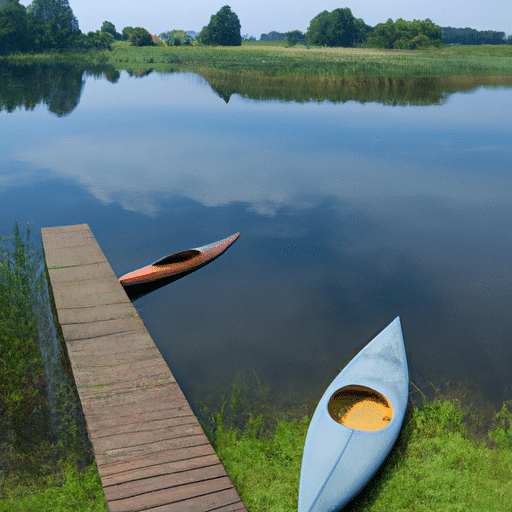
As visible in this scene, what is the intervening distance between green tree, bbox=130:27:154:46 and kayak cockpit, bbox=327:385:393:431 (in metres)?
110

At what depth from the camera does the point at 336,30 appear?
133m

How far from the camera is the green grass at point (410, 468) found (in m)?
5.63

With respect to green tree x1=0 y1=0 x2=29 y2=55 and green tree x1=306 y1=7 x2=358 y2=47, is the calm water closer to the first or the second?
green tree x1=0 y1=0 x2=29 y2=55

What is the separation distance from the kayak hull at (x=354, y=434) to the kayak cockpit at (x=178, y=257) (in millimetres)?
5484

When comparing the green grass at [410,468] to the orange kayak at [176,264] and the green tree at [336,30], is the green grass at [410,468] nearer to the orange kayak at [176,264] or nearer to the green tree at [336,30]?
the orange kayak at [176,264]

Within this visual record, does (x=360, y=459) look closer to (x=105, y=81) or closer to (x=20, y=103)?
(x=20, y=103)

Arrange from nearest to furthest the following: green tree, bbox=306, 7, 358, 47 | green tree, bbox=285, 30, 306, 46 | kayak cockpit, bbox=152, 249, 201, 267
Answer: kayak cockpit, bbox=152, 249, 201, 267
green tree, bbox=285, 30, 306, 46
green tree, bbox=306, 7, 358, 47

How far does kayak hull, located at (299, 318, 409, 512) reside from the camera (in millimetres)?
5391

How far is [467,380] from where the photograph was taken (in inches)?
319

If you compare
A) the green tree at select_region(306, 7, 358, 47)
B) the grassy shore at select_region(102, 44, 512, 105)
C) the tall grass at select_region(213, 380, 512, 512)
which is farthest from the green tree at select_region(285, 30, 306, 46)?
the tall grass at select_region(213, 380, 512, 512)

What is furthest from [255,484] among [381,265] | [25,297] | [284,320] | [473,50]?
[473,50]

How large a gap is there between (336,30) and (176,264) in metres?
139

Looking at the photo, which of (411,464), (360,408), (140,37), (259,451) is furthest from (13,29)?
(411,464)

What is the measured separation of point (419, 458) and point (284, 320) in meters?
3.99
